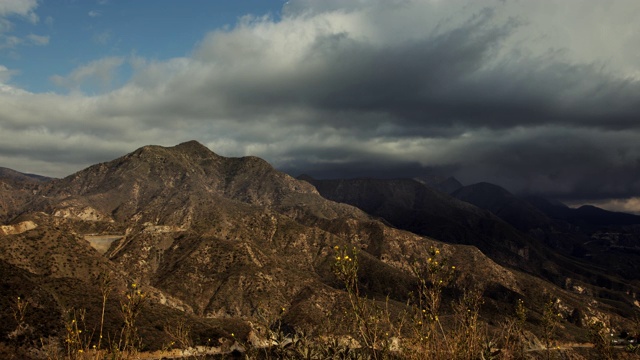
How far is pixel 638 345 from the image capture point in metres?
13.3

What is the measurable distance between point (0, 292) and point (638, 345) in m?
123

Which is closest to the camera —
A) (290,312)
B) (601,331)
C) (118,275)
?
(601,331)

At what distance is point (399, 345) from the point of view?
13258 mm

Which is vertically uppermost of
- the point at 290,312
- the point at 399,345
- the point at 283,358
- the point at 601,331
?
the point at 283,358

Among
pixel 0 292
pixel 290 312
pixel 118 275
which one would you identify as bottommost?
pixel 290 312

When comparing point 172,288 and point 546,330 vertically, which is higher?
point 546,330

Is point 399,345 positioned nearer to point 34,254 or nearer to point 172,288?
point 34,254

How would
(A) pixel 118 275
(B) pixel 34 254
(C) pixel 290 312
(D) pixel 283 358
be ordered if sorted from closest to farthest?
1. (D) pixel 283 358
2. (B) pixel 34 254
3. (A) pixel 118 275
4. (C) pixel 290 312

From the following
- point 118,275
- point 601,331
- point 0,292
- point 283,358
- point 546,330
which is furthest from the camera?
point 118,275

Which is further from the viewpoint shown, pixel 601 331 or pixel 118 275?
pixel 118 275

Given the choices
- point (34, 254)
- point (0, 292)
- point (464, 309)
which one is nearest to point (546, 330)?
point (464, 309)

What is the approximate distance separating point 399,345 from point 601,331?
9.28 m

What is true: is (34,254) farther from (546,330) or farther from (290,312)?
(546,330)

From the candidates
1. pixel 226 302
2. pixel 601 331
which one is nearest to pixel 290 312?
pixel 226 302
